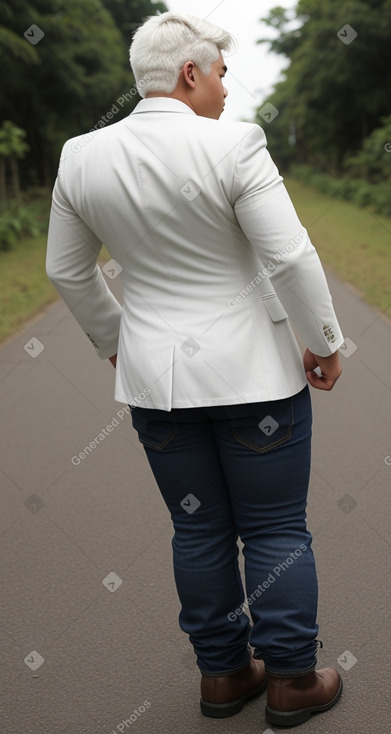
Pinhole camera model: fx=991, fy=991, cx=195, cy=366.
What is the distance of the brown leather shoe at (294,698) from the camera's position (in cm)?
291

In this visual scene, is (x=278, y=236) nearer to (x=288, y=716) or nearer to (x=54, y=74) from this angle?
(x=288, y=716)

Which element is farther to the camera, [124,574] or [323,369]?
[124,574]

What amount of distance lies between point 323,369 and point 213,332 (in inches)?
13.4

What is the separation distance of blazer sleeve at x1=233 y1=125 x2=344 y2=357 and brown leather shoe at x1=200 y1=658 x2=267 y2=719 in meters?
1.11

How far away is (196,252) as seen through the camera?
8.68 feet

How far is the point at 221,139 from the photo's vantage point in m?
2.53

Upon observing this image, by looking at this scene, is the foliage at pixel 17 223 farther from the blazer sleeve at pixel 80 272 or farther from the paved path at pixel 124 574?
the blazer sleeve at pixel 80 272

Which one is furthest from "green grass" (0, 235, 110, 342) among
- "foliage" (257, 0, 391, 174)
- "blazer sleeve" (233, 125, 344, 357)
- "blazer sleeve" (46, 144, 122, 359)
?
"foliage" (257, 0, 391, 174)

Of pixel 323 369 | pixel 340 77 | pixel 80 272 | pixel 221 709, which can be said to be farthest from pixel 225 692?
pixel 340 77

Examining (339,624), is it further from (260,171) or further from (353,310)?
(353,310)

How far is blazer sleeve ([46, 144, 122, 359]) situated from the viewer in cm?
284

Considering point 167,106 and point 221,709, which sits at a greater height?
point 167,106

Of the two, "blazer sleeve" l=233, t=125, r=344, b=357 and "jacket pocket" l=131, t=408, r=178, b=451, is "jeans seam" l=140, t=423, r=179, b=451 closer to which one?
"jacket pocket" l=131, t=408, r=178, b=451

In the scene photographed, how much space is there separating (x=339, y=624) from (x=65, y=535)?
5.06 ft
